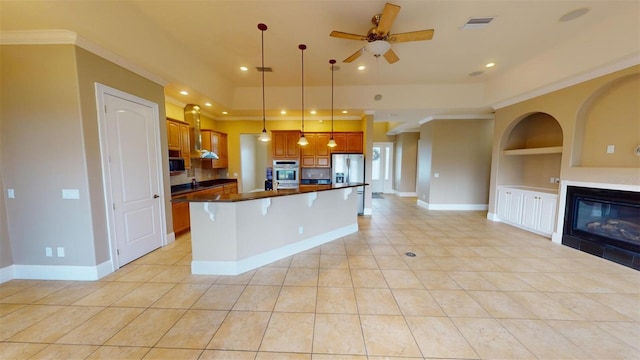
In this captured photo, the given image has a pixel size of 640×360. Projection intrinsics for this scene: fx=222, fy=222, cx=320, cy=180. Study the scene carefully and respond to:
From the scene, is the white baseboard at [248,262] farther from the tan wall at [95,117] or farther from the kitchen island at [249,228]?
the tan wall at [95,117]

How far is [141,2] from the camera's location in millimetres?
2666

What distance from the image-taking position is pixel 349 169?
244 inches

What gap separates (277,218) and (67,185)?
2.53 m

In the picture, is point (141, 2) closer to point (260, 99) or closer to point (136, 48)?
point (136, 48)

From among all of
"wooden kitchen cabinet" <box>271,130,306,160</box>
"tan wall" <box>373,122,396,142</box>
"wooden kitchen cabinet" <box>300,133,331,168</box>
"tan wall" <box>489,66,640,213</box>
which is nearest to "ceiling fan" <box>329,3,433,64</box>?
"tan wall" <box>489,66,640,213</box>

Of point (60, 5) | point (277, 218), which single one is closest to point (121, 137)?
point (60, 5)

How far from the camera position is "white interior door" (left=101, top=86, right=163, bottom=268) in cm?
300

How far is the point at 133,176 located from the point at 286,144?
3758mm

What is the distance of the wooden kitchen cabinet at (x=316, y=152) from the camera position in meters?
6.51

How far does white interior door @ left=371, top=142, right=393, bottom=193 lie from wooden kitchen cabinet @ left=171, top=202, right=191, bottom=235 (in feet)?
25.9

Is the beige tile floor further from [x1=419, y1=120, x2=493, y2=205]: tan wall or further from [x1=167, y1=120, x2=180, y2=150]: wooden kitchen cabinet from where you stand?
[x1=419, y1=120, x2=493, y2=205]: tan wall

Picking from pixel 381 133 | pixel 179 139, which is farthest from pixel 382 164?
pixel 179 139

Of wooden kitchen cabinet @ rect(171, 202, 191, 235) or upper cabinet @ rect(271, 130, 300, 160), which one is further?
upper cabinet @ rect(271, 130, 300, 160)

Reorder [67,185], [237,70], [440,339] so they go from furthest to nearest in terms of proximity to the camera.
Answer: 1. [237,70]
2. [67,185]
3. [440,339]
